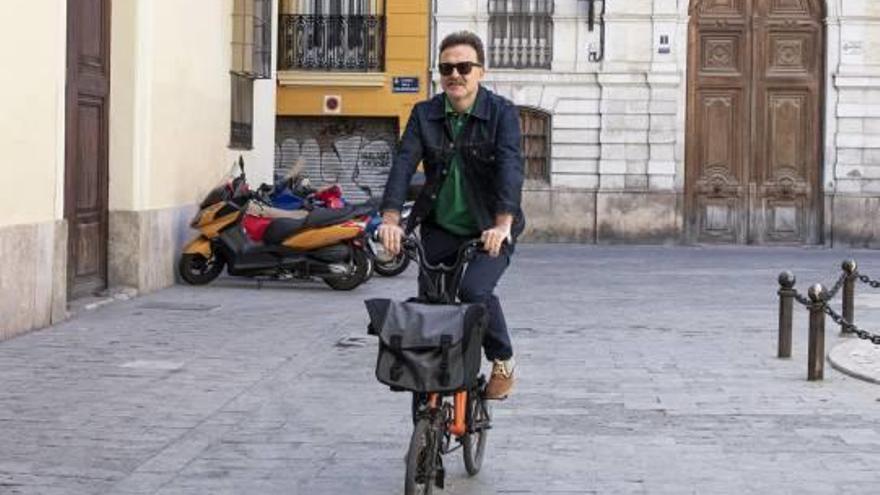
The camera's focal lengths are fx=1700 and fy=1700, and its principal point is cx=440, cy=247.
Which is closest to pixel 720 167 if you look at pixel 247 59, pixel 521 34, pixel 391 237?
pixel 521 34

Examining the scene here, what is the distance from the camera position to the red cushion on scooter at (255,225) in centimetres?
1712

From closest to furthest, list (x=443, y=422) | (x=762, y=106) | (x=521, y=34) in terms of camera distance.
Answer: (x=443, y=422) → (x=762, y=106) → (x=521, y=34)

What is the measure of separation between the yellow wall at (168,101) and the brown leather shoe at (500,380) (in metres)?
8.82

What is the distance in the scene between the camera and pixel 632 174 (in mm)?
28906

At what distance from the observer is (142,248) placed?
15.5 m

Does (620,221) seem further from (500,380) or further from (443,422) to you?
(443,422)

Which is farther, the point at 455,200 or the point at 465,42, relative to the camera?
the point at 455,200

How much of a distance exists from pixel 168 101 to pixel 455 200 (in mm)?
9841

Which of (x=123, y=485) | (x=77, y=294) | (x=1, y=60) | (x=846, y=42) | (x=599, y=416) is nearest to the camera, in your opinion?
(x=123, y=485)

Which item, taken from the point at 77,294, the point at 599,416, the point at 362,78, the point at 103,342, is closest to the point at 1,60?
the point at 103,342

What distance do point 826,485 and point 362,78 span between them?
22.5 metres

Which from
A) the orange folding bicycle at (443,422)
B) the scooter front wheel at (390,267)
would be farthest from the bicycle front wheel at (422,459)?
the scooter front wheel at (390,267)

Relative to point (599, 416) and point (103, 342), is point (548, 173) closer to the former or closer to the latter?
A: point (103, 342)

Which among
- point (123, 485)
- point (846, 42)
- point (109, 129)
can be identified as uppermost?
point (846, 42)
